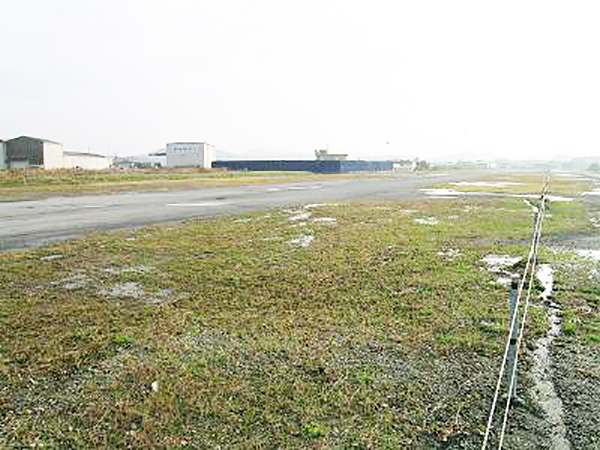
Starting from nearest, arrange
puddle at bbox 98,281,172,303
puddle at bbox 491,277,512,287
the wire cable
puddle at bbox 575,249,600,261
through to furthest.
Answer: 1. the wire cable
2. puddle at bbox 98,281,172,303
3. puddle at bbox 491,277,512,287
4. puddle at bbox 575,249,600,261

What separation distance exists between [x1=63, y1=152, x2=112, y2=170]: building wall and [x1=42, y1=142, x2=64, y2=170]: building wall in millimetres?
1833

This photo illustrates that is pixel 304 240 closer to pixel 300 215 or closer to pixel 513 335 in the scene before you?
pixel 300 215

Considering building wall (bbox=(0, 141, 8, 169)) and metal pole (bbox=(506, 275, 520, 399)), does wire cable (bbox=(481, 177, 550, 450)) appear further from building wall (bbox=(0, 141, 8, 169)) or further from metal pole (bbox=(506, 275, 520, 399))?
building wall (bbox=(0, 141, 8, 169))

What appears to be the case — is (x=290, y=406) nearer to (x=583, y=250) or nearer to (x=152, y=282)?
(x=152, y=282)

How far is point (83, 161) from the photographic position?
2992 inches

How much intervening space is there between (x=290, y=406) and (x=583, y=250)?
35.1ft

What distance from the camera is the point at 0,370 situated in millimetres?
4883

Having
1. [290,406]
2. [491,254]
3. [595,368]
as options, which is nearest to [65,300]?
[290,406]

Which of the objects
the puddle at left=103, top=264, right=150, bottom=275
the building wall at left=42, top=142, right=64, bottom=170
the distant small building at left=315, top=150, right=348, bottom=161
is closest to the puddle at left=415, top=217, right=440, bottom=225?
the puddle at left=103, top=264, right=150, bottom=275

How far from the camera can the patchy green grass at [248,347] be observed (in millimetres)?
3951

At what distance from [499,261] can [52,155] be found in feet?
212

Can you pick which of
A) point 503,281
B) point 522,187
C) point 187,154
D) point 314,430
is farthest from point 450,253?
point 187,154

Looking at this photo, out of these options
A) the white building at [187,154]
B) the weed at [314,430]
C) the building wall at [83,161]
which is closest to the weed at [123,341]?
the weed at [314,430]

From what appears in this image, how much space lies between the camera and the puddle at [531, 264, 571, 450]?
3.94m
